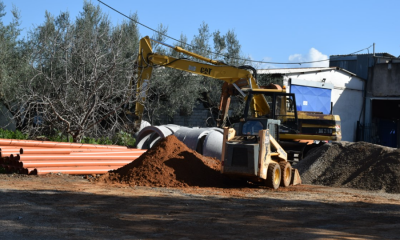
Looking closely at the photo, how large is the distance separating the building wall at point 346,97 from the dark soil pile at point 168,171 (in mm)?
17917

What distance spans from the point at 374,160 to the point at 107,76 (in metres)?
10.1

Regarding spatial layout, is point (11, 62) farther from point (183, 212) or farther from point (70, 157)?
point (183, 212)

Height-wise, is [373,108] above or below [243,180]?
above

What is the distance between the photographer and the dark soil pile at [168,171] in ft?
43.2

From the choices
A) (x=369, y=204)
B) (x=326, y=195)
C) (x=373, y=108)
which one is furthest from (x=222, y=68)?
(x=373, y=108)

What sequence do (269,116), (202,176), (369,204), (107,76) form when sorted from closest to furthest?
(369,204)
(202,176)
(269,116)
(107,76)

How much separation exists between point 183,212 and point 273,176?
4.66 meters

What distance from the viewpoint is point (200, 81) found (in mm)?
29750

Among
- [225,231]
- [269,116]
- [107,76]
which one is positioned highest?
[107,76]

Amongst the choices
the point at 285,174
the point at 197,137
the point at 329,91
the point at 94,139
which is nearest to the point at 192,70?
the point at 197,137

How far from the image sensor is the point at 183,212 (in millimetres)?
9078

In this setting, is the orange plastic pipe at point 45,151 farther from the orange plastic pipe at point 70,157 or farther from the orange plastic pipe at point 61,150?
the orange plastic pipe at point 70,157

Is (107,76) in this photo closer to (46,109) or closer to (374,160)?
(46,109)

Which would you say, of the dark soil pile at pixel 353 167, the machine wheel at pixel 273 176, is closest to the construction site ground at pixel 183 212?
the machine wheel at pixel 273 176
